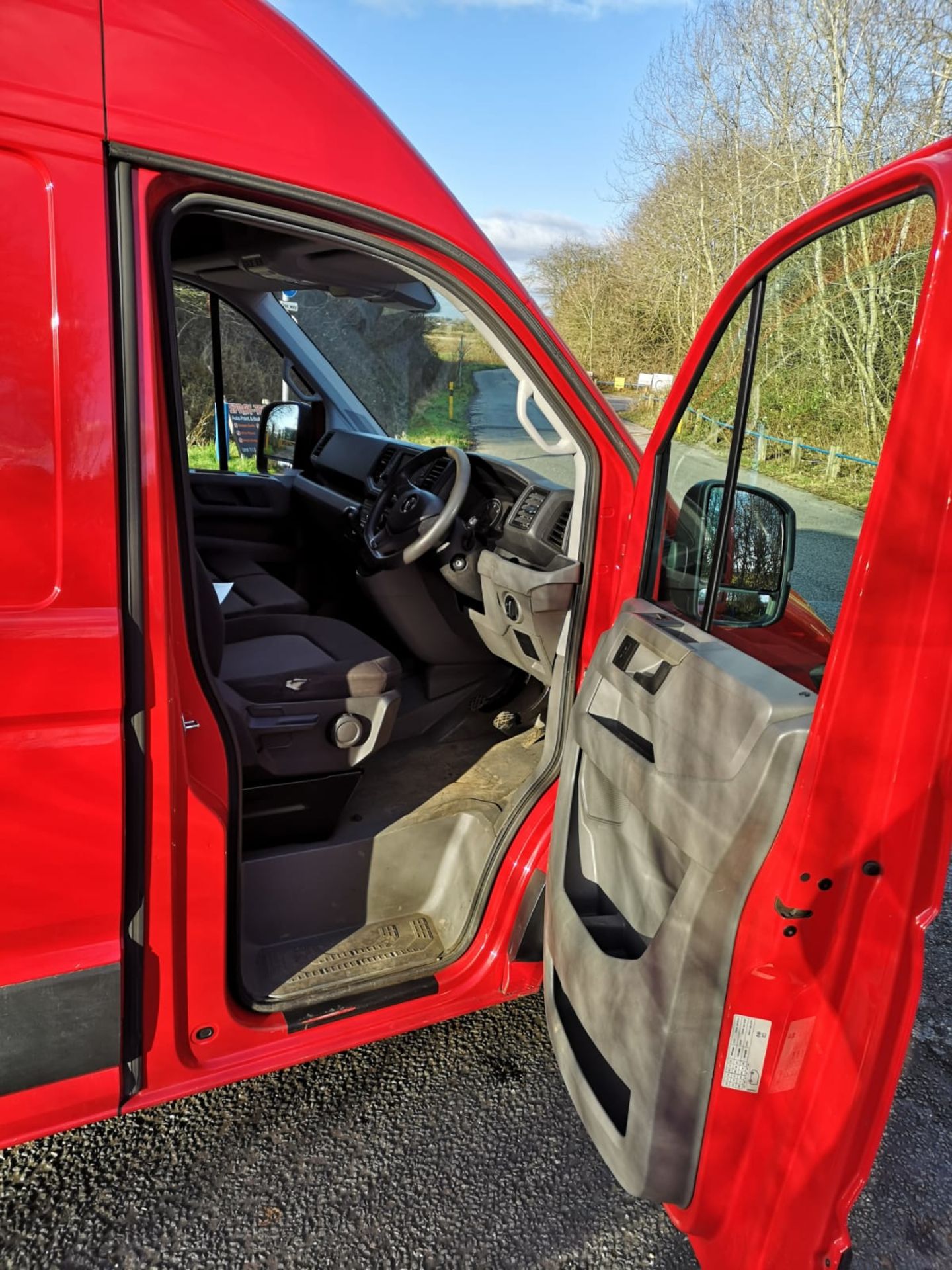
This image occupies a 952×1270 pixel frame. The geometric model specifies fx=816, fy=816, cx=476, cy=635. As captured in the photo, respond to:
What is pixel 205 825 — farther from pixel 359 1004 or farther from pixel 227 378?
pixel 227 378

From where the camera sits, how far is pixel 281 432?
13.4ft

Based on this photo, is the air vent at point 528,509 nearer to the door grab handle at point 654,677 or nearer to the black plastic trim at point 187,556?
the door grab handle at point 654,677

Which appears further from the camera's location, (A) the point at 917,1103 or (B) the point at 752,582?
(A) the point at 917,1103

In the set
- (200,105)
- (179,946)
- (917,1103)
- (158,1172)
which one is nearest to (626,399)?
(200,105)

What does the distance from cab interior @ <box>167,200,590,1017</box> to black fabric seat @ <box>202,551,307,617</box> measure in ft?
0.04

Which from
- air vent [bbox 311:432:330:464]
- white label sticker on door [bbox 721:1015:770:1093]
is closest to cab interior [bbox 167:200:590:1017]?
air vent [bbox 311:432:330:464]

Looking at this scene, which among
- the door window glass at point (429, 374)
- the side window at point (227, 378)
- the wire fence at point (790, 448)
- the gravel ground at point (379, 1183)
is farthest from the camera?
the side window at point (227, 378)

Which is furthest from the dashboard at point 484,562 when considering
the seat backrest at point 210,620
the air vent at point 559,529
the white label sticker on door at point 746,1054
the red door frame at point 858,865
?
the white label sticker on door at point 746,1054

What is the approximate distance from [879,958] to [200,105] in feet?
5.75

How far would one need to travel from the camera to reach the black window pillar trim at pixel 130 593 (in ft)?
4.35

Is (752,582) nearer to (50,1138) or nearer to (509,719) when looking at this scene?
(509,719)

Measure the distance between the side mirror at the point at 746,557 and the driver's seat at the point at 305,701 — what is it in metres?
1.00

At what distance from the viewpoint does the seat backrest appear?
1666mm

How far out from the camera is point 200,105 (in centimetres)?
135
